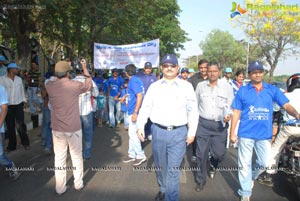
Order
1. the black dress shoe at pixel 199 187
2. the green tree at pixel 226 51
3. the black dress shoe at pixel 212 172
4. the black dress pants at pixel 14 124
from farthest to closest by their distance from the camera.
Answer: the green tree at pixel 226 51
the black dress pants at pixel 14 124
the black dress shoe at pixel 212 172
the black dress shoe at pixel 199 187

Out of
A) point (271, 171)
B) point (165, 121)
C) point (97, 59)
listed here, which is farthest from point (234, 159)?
point (97, 59)

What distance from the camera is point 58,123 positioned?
4.20 m

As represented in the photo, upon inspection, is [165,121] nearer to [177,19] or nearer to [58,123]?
[58,123]

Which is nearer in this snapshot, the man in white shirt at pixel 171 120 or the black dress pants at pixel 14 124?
the man in white shirt at pixel 171 120

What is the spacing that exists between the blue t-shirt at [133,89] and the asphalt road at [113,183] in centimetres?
115

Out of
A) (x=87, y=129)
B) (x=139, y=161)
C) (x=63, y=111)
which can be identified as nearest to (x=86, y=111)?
(x=87, y=129)

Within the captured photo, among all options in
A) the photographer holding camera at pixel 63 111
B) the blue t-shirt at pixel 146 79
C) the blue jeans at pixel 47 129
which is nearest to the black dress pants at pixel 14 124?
the blue jeans at pixel 47 129

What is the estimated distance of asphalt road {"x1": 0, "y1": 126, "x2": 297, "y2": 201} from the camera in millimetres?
4215

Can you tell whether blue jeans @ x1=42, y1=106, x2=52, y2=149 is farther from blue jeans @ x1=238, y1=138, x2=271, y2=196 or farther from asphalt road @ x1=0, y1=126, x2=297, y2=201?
blue jeans @ x1=238, y1=138, x2=271, y2=196

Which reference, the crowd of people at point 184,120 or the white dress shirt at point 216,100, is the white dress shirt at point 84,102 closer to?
the crowd of people at point 184,120

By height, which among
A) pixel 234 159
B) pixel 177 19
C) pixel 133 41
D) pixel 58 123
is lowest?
pixel 234 159

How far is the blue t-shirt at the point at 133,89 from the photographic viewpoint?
220 inches

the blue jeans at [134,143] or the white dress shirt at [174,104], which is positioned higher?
the white dress shirt at [174,104]

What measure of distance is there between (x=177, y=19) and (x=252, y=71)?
88.5 feet
